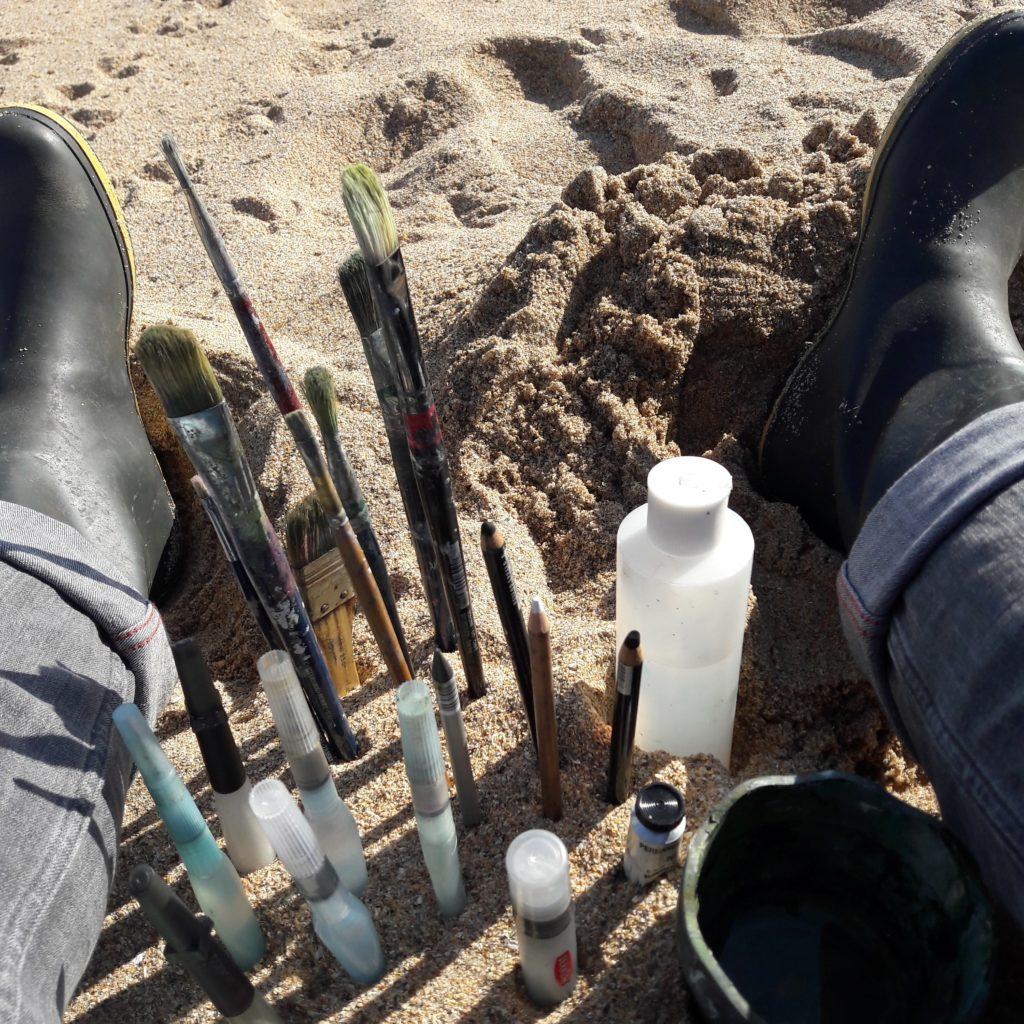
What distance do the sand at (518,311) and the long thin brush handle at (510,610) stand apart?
0.13 meters

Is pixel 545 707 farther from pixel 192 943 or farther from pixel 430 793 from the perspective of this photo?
pixel 192 943

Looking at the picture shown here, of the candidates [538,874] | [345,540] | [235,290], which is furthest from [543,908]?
[235,290]

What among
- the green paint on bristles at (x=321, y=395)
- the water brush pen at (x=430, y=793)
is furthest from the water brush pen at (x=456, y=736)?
the green paint on bristles at (x=321, y=395)

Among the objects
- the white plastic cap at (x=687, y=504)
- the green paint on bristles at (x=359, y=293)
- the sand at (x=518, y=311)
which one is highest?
the green paint on bristles at (x=359, y=293)

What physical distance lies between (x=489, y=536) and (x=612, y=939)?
0.40 metres

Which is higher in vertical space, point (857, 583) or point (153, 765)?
point (153, 765)

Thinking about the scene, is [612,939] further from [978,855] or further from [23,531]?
[23,531]

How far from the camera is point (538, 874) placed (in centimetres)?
67

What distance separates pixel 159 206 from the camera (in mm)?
2338

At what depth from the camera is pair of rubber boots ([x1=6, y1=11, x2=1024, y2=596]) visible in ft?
4.26

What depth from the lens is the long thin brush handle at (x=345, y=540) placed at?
0.82 meters

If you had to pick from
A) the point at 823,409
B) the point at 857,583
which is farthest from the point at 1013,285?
the point at 857,583

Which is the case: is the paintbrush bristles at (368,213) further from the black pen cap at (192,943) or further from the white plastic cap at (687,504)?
the black pen cap at (192,943)

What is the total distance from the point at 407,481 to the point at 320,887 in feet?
1.38
